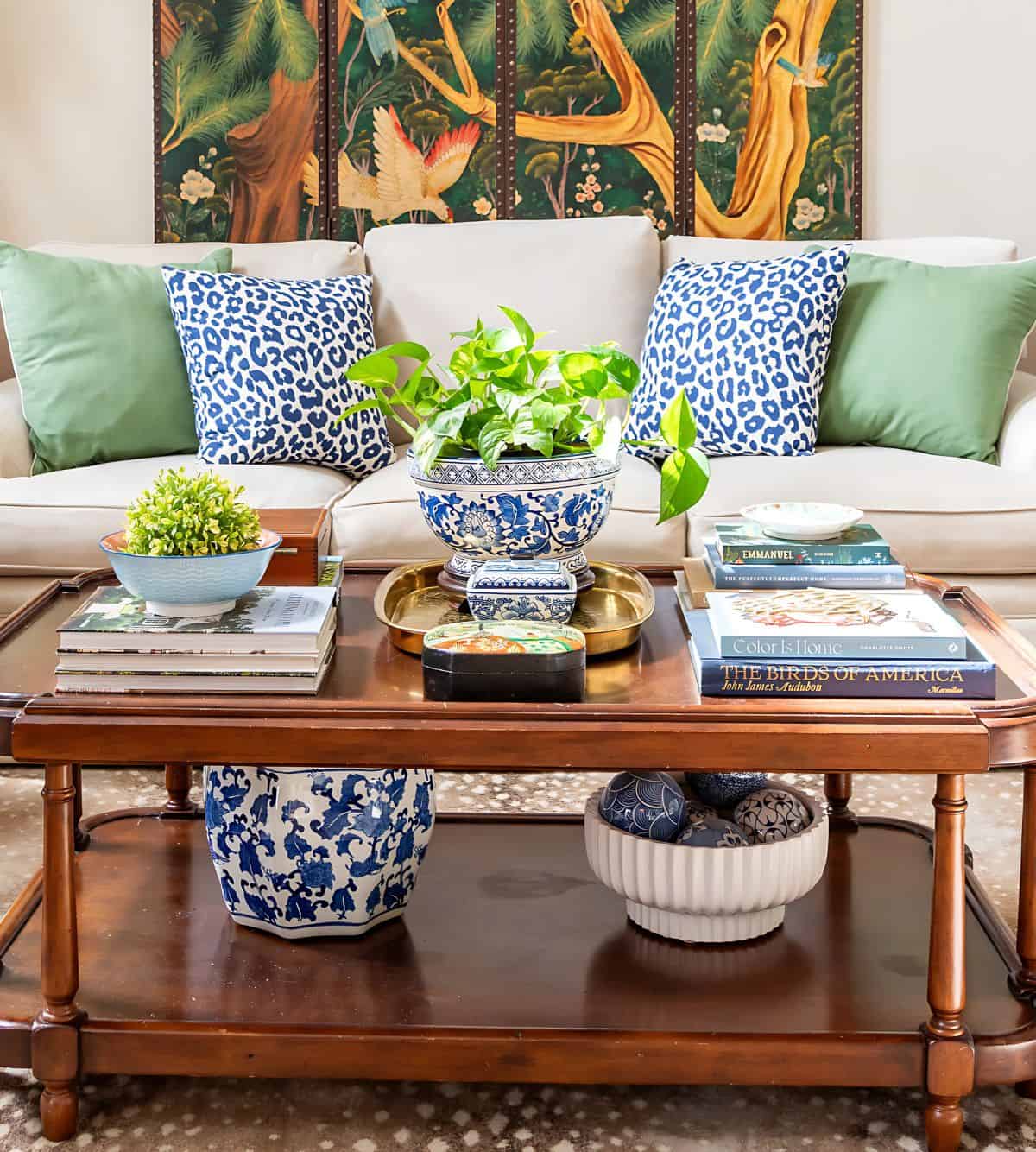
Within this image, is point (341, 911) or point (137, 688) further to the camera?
point (341, 911)

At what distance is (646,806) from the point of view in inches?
57.6

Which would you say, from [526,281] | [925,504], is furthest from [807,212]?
[925,504]

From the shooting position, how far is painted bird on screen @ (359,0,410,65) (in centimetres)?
347

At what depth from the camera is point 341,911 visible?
1.53 meters

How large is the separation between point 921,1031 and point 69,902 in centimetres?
85

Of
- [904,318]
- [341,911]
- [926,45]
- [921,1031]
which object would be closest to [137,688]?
[341,911]

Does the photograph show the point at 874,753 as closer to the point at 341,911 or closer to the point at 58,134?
the point at 341,911

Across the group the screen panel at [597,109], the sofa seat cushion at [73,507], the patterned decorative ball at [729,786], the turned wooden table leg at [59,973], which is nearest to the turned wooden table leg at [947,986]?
the patterned decorative ball at [729,786]

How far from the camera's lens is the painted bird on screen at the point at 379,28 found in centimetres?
347

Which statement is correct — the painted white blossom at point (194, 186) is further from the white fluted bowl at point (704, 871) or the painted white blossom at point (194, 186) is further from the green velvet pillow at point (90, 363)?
the white fluted bowl at point (704, 871)

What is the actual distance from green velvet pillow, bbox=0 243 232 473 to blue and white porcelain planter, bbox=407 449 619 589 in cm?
140

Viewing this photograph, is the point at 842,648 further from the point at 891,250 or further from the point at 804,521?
the point at 891,250

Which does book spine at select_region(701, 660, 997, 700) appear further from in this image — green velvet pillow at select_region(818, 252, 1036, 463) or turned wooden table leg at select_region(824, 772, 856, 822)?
green velvet pillow at select_region(818, 252, 1036, 463)

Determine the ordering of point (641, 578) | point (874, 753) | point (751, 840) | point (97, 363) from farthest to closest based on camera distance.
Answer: point (97, 363) → point (641, 578) → point (751, 840) → point (874, 753)
